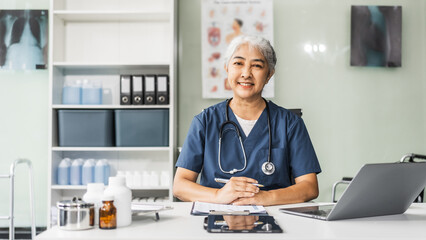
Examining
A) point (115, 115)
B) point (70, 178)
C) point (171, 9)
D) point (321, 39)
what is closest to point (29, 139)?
point (70, 178)

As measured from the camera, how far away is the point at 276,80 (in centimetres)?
356

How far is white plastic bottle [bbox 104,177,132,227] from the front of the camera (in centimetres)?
111

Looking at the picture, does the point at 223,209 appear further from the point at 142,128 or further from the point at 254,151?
the point at 142,128

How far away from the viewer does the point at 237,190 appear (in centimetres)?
152

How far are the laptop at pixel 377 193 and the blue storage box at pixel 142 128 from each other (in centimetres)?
195

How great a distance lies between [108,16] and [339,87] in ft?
5.99

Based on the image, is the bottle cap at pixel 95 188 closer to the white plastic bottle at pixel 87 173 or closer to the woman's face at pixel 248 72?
the woman's face at pixel 248 72

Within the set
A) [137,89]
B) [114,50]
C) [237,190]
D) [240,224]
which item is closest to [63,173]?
[137,89]

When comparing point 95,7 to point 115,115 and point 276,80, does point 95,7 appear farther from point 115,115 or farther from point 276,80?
point 276,80

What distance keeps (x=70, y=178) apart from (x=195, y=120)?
1696mm

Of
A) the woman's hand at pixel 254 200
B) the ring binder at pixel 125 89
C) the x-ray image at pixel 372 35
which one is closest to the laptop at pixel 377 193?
the woman's hand at pixel 254 200

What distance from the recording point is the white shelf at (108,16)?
10.8 ft

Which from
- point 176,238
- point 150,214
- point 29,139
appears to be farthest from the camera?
point 29,139

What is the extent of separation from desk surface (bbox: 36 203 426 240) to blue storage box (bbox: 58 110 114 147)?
2032 millimetres
